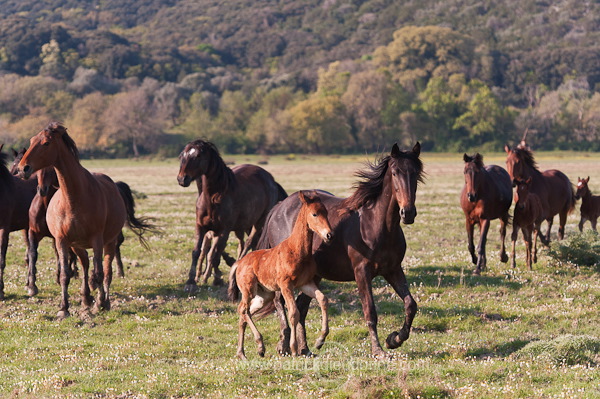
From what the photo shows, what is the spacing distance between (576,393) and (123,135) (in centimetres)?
9371

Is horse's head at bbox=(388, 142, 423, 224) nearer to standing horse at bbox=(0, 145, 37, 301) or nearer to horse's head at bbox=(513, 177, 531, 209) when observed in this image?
horse's head at bbox=(513, 177, 531, 209)

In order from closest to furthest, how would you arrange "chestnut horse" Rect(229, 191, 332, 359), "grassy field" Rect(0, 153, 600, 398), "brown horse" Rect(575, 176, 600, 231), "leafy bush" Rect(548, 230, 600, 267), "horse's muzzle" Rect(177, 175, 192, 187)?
"grassy field" Rect(0, 153, 600, 398)
"chestnut horse" Rect(229, 191, 332, 359)
"horse's muzzle" Rect(177, 175, 192, 187)
"leafy bush" Rect(548, 230, 600, 267)
"brown horse" Rect(575, 176, 600, 231)

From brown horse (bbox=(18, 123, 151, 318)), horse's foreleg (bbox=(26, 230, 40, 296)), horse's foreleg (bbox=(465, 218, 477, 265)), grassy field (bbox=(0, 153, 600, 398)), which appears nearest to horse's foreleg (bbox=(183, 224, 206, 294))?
grassy field (bbox=(0, 153, 600, 398))

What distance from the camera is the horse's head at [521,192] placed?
16.3 meters

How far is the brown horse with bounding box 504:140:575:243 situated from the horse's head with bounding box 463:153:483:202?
97 cm

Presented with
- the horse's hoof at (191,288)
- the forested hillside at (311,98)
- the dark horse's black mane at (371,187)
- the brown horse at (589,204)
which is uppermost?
the forested hillside at (311,98)

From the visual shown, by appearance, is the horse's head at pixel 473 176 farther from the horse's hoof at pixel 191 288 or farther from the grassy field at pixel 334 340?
the horse's hoof at pixel 191 288

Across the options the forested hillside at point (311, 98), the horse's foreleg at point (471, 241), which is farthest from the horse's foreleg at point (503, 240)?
the forested hillside at point (311, 98)

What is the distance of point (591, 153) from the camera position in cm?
9425

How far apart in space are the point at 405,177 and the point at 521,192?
28.6 ft

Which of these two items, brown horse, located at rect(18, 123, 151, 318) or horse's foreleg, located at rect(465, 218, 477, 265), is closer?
brown horse, located at rect(18, 123, 151, 318)

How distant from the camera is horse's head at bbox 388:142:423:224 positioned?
8.50 m

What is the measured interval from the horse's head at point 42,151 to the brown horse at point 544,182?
10.1m

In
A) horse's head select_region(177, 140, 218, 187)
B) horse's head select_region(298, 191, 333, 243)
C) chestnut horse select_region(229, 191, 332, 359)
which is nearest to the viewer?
horse's head select_region(298, 191, 333, 243)
